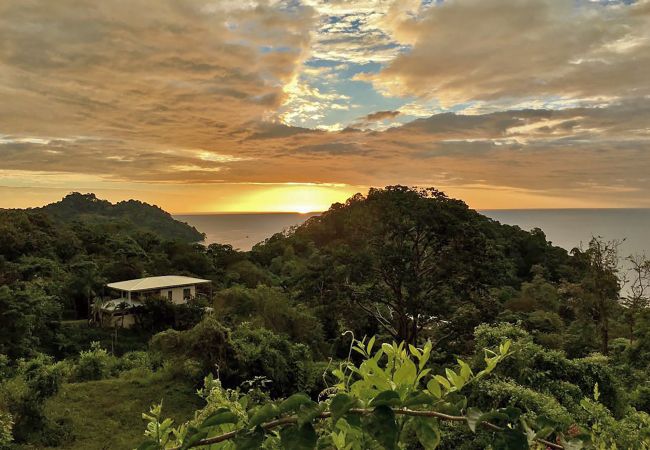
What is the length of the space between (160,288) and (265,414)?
→ 2689 cm

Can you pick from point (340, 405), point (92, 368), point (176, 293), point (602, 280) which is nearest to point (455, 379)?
point (340, 405)

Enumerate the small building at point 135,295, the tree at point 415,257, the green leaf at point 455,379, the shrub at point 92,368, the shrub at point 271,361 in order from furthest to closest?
the small building at point 135,295
the tree at point 415,257
the shrub at point 92,368
the shrub at point 271,361
the green leaf at point 455,379

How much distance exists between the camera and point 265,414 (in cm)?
84

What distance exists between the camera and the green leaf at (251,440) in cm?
83

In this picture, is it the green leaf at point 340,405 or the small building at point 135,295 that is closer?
the green leaf at point 340,405

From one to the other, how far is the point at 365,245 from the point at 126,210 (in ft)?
267

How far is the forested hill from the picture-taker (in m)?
79.6

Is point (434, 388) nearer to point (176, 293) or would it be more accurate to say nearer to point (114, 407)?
point (114, 407)

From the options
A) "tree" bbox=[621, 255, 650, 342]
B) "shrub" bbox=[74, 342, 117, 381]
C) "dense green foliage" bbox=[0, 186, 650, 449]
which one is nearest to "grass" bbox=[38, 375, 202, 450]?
"dense green foliage" bbox=[0, 186, 650, 449]

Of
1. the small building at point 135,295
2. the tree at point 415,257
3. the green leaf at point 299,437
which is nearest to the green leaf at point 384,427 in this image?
the green leaf at point 299,437

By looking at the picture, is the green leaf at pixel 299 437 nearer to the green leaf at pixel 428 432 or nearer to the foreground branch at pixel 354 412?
the foreground branch at pixel 354 412

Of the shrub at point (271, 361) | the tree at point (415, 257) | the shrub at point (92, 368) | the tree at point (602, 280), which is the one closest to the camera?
the shrub at point (271, 361)

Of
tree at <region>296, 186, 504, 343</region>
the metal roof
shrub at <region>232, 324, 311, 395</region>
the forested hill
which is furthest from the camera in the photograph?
the forested hill

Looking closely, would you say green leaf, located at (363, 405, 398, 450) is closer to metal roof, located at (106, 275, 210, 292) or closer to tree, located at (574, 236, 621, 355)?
tree, located at (574, 236, 621, 355)
